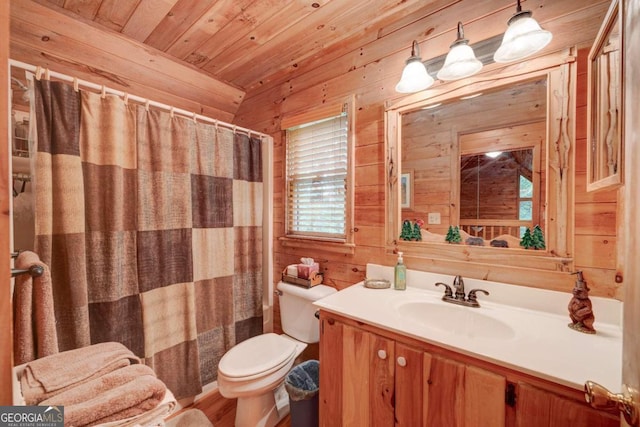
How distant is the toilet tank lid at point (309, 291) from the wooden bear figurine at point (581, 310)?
1.14 meters

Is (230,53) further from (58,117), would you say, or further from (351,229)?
(351,229)

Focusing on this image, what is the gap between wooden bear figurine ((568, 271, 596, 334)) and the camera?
920 millimetres

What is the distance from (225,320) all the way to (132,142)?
1.28 m

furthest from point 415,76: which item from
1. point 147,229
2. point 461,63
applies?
A: point 147,229

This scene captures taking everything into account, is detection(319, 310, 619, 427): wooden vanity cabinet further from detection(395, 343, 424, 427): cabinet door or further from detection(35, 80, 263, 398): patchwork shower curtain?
detection(35, 80, 263, 398): patchwork shower curtain

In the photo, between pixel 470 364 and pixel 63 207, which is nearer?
pixel 470 364

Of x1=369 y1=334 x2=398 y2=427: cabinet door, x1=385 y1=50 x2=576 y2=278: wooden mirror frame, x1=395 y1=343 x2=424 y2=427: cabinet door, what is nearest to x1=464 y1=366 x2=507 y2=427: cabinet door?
x1=395 y1=343 x2=424 y2=427: cabinet door

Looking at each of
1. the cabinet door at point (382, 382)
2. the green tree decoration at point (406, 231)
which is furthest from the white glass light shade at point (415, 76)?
the cabinet door at point (382, 382)

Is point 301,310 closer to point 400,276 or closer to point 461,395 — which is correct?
point 400,276

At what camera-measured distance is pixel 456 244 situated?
1312 millimetres

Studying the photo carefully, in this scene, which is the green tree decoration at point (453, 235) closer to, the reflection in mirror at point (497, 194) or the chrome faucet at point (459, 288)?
the reflection in mirror at point (497, 194)

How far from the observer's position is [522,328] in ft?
3.15

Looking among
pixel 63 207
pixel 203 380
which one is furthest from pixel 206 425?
pixel 63 207

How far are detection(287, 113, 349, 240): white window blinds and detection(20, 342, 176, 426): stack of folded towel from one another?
1.26 metres
